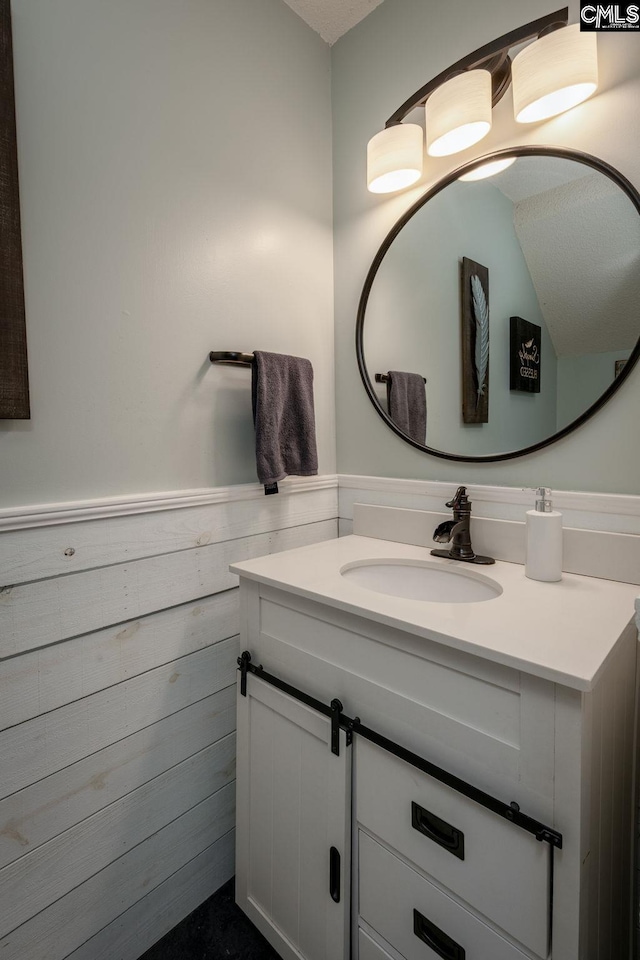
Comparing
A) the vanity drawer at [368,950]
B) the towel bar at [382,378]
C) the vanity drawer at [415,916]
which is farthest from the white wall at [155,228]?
the vanity drawer at [368,950]

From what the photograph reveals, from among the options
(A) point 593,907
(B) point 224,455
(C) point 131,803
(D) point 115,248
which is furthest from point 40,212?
(A) point 593,907

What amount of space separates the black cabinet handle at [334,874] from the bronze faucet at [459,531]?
66 cm

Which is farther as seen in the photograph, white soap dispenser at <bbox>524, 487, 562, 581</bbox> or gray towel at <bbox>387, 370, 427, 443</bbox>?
gray towel at <bbox>387, 370, 427, 443</bbox>

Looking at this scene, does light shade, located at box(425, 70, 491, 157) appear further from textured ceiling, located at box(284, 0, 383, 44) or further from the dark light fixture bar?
textured ceiling, located at box(284, 0, 383, 44)

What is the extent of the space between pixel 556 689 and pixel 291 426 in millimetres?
916

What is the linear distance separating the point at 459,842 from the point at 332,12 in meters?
2.10

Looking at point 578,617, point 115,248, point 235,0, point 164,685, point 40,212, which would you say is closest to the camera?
point 578,617

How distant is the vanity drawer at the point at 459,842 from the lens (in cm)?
65

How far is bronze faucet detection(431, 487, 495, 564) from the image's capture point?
1137 mm

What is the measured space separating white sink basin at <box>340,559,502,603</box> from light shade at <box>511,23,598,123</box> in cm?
105

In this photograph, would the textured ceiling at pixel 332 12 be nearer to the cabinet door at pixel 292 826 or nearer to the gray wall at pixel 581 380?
the gray wall at pixel 581 380

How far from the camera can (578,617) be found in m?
0.79

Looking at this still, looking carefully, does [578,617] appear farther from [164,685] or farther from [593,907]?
[164,685]

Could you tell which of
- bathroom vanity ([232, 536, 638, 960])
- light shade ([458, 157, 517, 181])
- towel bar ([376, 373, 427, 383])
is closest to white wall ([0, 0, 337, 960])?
bathroom vanity ([232, 536, 638, 960])
